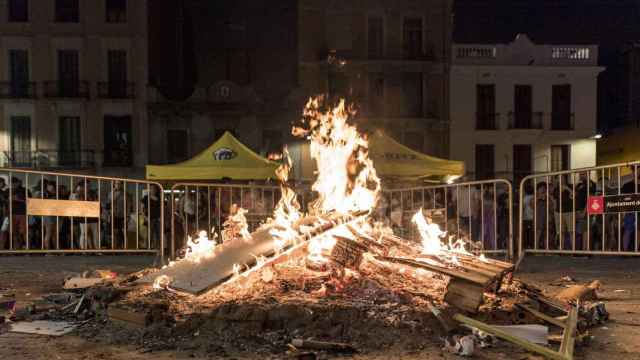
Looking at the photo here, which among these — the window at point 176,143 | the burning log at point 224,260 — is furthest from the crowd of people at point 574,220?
the window at point 176,143

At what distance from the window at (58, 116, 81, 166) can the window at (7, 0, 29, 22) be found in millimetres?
6026

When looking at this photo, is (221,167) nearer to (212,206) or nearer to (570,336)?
(212,206)

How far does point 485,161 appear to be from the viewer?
113 feet

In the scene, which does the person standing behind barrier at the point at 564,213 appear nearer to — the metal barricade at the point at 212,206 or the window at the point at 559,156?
the metal barricade at the point at 212,206

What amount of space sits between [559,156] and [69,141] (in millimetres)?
27956

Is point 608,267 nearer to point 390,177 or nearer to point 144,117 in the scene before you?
point 390,177

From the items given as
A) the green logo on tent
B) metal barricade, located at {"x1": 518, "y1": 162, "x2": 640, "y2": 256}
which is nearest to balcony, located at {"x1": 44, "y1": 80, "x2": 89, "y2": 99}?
the green logo on tent

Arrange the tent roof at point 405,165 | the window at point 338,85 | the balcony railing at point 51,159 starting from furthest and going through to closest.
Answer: the window at point 338,85 < the balcony railing at point 51,159 < the tent roof at point 405,165

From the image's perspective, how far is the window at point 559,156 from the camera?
113 feet

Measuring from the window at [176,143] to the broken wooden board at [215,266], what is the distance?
26.1 metres

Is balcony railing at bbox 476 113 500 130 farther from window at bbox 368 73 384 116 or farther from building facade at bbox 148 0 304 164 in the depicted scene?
building facade at bbox 148 0 304 164

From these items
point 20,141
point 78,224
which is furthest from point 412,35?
point 78,224

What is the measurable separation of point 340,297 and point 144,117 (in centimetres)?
2902

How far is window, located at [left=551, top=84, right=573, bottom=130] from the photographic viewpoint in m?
34.3
